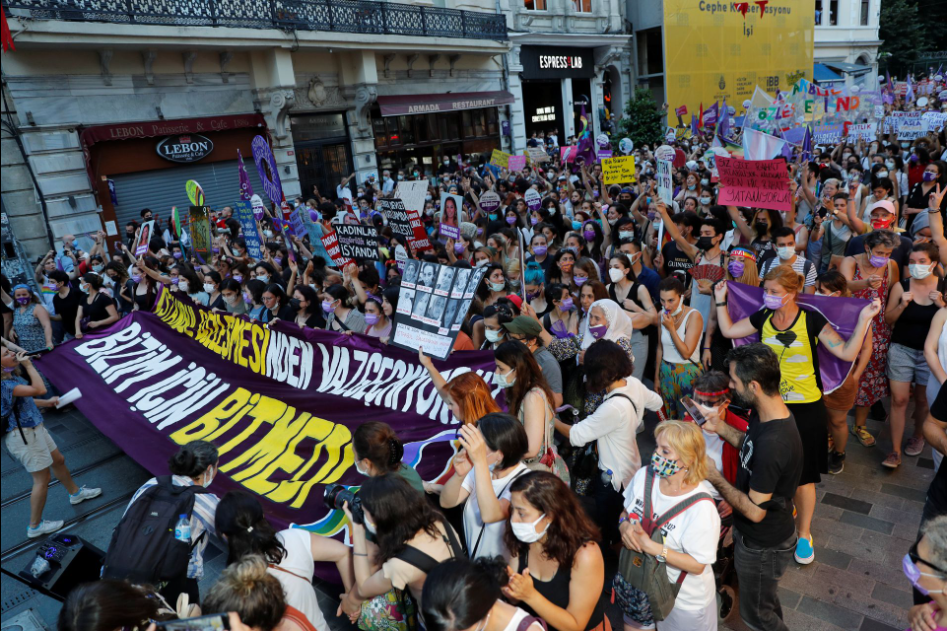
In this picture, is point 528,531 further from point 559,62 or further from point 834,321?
point 559,62

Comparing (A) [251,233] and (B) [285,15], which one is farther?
(B) [285,15]

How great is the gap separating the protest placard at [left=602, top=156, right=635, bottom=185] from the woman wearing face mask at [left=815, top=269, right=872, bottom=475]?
Answer: 5138 millimetres

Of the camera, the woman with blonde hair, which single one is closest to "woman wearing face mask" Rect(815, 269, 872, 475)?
the woman with blonde hair

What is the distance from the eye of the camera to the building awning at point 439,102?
68.6ft

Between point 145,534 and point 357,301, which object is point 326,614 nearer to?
point 145,534

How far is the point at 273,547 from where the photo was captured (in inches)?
114

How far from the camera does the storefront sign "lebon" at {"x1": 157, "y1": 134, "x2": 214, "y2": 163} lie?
16047mm

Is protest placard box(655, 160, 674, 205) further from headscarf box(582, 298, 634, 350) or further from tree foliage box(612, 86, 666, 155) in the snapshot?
tree foliage box(612, 86, 666, 155)

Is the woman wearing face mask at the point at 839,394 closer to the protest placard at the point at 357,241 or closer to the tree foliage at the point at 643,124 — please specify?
the protest placard at the point at 357,241

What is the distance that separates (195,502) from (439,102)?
69.6 ft

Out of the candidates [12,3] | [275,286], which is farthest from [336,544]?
[12,3]

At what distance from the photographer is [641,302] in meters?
5.42

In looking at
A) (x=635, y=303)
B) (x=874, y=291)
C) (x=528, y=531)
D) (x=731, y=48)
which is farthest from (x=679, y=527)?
(x=731, y=48)

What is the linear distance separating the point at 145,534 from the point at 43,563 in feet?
3.46
